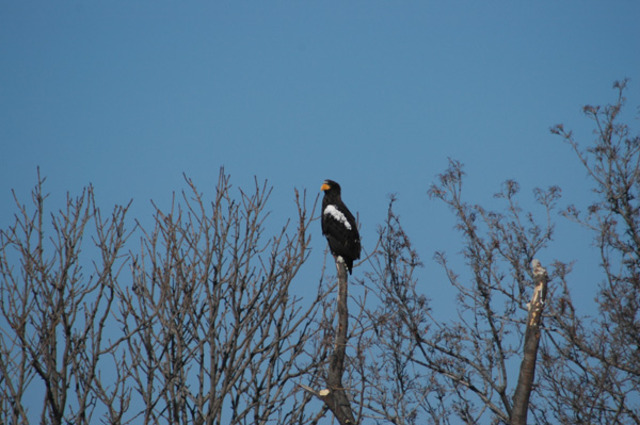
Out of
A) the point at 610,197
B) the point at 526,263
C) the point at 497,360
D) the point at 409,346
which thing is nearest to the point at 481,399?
the point at 497,360

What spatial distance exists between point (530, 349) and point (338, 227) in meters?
3.57

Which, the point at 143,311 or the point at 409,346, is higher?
the point at 409,346

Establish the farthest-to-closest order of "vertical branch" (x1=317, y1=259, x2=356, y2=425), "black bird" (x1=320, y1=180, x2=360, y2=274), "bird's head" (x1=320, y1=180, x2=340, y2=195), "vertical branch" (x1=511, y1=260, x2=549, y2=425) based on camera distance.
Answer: "bird's head" (x1=320, y1=180, x2=340, y2=195)
"black bird" (x1=320, y1=180, x2=360, y2=274)
"vertical branch" (x1=317, y1=259, x2=356, y2=425)
"vertical branch" (x1=511, y1=260, x2=549, y2=425)

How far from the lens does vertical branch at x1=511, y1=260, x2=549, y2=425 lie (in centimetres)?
639

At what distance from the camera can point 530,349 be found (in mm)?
6410

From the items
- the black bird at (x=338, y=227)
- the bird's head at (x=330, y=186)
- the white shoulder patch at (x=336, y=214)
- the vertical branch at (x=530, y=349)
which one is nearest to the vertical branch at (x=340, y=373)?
the vertical branch at (x=530, y=349)

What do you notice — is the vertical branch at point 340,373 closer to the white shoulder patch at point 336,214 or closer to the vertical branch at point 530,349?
the vertical branch at point 530,349

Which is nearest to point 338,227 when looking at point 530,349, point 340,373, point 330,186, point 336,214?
point 336,214

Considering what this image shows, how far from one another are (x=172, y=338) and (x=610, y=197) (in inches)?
401

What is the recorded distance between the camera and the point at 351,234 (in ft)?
30.1

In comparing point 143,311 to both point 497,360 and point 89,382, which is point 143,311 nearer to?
point 89,382

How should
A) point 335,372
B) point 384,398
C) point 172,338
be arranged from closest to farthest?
point 172,338 < point 335,372 < point 384,398

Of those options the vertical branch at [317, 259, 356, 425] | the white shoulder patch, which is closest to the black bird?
the white shoulder patch

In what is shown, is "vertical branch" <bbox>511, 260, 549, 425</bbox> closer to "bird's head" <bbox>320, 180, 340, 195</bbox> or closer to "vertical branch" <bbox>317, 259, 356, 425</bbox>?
"vertical branch" <bbox>317, 259, 356, 425</bbox>
